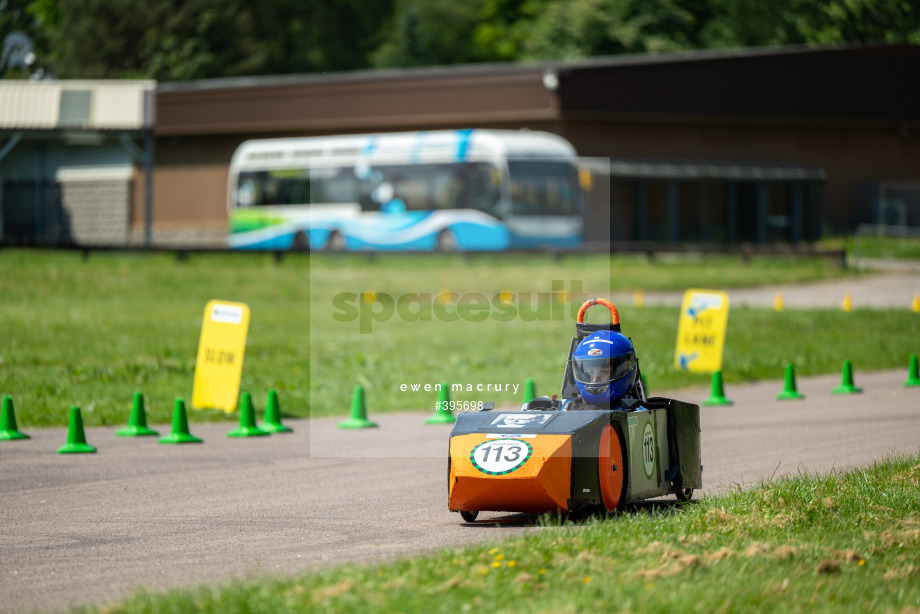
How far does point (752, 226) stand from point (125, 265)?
83.3ft

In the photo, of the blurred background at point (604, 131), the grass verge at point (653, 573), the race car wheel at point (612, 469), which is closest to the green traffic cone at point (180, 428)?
the race car wheel at point (612, 469)

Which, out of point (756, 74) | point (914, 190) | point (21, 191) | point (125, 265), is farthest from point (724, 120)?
point (21, 191)

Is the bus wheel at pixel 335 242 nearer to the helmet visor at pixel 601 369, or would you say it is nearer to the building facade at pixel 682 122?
the building facade at pixel 682 122

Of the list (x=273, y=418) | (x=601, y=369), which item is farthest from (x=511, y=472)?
(x=273, y=418)

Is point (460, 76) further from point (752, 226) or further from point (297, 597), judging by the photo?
point (297, 597)

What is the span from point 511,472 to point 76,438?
703 centimetres

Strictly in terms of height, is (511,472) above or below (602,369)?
below

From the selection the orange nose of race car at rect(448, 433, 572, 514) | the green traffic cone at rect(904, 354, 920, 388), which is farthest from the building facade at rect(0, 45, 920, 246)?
the orange nose of race car at rect(448, 433, 572, 514)

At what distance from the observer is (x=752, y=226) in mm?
51781

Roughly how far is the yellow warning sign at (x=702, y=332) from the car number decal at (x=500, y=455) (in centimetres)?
1181

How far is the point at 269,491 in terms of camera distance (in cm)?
1111

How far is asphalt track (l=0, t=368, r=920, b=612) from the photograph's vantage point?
25.8 ft

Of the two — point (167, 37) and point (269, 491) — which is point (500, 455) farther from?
point (167, 37)

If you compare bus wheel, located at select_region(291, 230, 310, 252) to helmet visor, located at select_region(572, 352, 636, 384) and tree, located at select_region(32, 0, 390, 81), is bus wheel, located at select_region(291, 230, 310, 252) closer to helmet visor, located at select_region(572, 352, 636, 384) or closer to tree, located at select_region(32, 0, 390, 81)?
tree, located at select_region(32, 0, 390, 81)
